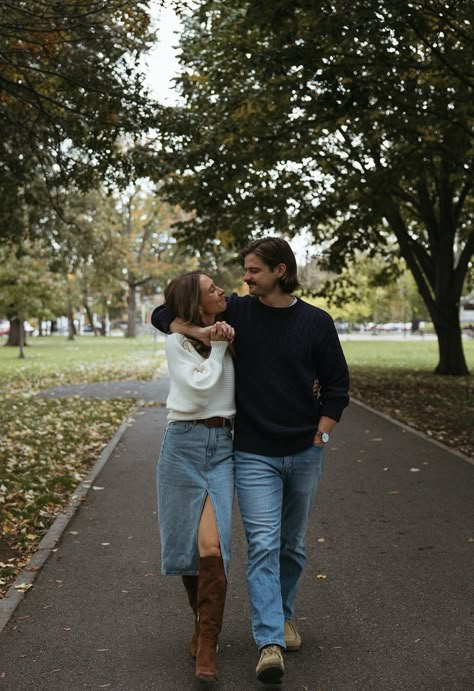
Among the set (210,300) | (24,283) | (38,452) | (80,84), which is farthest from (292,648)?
(24,283)

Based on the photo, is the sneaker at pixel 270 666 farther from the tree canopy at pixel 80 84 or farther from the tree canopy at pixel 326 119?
the tree canopy at pixel 80 84

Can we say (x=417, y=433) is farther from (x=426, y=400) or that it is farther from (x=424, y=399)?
(x=424, y=399)

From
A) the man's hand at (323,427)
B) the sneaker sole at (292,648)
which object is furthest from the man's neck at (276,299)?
the sneaker sole at (292,648)

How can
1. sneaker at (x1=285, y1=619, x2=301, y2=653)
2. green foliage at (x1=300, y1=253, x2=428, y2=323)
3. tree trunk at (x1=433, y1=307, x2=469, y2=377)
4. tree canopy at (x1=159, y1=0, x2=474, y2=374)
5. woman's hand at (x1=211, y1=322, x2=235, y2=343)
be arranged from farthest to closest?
green foliage at (x1=300, y1=253, x2=428, y2=323) → tree trunk at (x1=433, y1=307, x2=469, y2=377) → tree canopy at (x1=159, y1=0, x2=474, y2=374) → sneaker at (x1=285, y1=619, x2=301, y2=653) → woman's hand at (x1=211, y1=322, x2=235, y2=343)

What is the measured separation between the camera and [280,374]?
3.81m

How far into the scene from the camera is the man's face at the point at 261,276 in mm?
3820

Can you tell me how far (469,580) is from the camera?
17.1ft

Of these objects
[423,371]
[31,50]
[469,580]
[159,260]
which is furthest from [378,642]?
[159,260]

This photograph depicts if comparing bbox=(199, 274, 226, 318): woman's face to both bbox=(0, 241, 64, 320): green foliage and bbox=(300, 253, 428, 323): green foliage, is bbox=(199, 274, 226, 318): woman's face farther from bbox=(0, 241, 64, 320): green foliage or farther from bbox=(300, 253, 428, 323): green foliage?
bbox=(0, 241, 64, 320): green foliage

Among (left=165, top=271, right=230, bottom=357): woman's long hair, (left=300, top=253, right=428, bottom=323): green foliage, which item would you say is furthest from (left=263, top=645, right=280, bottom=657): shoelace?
(left=300, top=253, right=428, bottom=323): green foliage

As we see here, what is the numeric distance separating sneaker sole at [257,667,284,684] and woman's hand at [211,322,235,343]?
1.38 m

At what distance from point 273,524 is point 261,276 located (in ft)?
3.61

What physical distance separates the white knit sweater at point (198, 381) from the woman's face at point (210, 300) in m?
0.16

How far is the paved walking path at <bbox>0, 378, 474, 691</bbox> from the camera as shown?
3.84 meters
